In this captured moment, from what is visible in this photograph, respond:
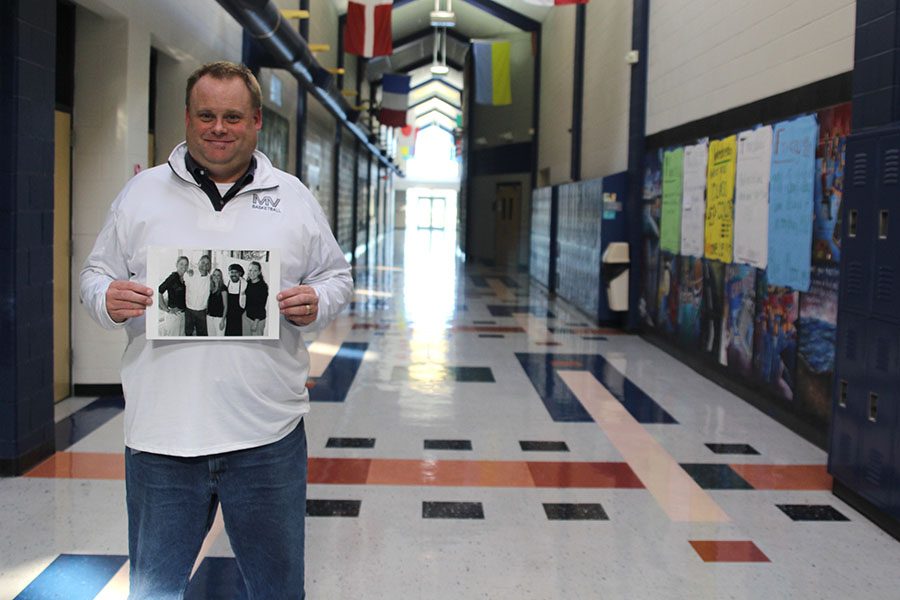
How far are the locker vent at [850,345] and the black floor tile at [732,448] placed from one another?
38.9 inches

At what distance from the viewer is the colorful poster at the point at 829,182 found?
4.56 meters

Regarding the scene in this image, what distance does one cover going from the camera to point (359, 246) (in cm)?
2262

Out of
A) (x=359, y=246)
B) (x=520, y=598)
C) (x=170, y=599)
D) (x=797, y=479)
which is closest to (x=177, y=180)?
(x=170, y=599)

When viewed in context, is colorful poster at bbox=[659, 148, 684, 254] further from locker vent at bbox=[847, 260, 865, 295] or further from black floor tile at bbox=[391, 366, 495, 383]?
locker vent at bbox=[847, 260, 865, 295]

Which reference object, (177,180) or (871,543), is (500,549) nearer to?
(871,543)

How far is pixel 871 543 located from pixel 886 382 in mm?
600

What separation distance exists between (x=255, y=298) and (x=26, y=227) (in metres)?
2.67

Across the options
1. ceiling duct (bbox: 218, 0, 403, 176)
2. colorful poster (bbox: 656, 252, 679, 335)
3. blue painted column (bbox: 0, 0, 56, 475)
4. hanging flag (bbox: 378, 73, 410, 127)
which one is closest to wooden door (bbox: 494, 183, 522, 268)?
hanging flag (bbox: 378, 73, 410, 127)

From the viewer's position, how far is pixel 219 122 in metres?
1.70

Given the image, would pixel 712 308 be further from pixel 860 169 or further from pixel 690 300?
pixel 860 169

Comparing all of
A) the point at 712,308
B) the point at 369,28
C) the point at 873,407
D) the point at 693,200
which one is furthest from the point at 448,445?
the point at 369,28

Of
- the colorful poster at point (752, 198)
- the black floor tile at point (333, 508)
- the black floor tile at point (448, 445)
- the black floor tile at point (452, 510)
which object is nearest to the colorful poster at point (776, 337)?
the colorful poster at point (752, 198)

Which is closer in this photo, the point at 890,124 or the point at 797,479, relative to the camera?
the point at 890,124

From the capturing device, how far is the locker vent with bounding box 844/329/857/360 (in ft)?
12.1
